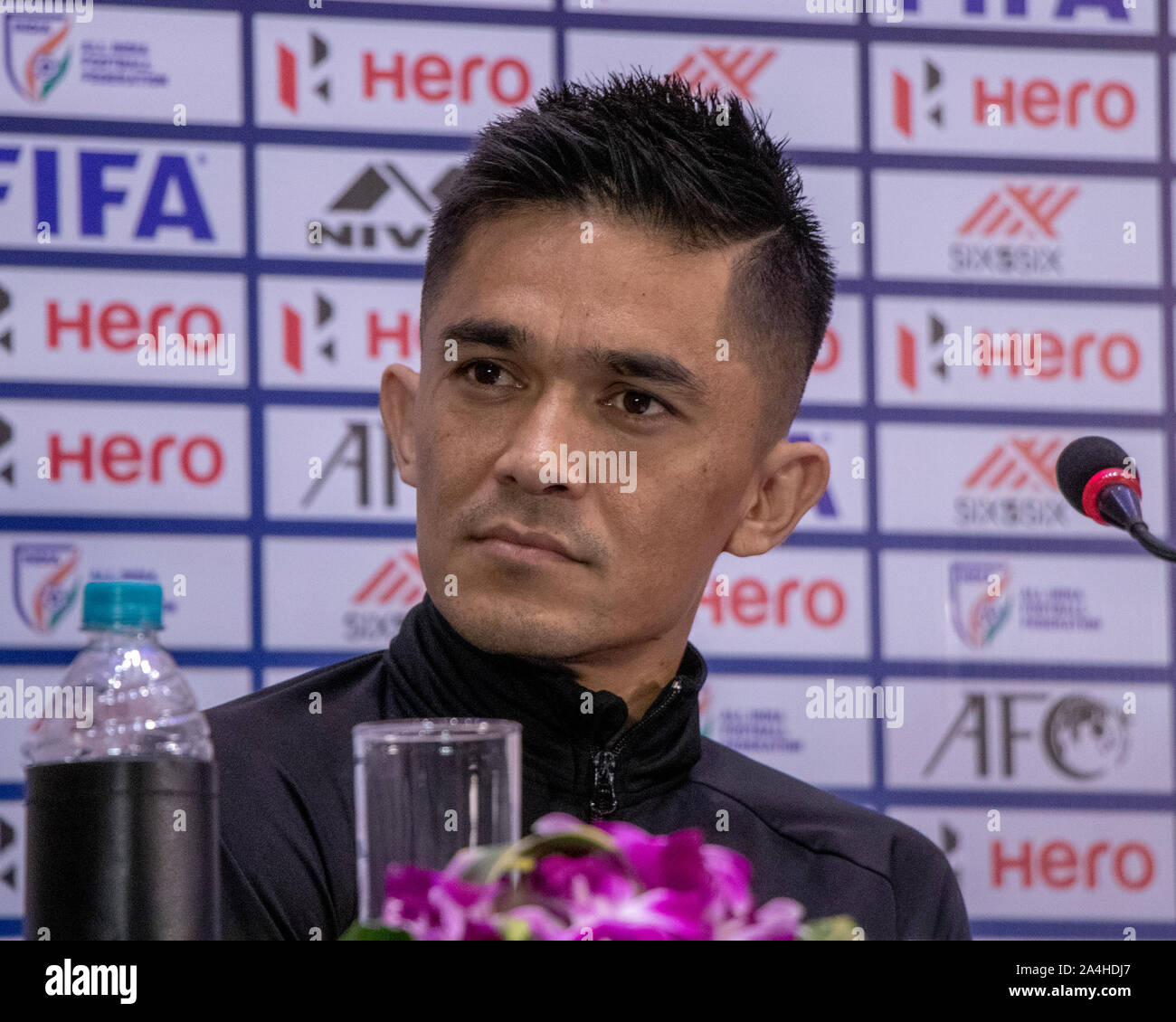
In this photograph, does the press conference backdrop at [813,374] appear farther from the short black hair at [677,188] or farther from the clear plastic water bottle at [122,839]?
the clear plastic water bottle at [122,839]

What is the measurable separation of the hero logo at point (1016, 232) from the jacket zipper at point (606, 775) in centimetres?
115

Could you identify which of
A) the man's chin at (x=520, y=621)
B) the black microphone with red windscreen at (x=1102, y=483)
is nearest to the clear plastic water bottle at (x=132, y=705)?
the man's chin at (x=520, y=621)

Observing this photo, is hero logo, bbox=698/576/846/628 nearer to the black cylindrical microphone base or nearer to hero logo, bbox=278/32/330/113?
hero logo, bbox=278/32/330/113

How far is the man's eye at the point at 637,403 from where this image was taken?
1.32 m

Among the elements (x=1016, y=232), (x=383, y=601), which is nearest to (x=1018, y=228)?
(x=1016, y=232)

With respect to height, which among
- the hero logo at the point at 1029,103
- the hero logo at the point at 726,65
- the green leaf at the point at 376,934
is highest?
the hero logo at the point at 726,65

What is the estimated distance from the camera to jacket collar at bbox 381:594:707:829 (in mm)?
1334

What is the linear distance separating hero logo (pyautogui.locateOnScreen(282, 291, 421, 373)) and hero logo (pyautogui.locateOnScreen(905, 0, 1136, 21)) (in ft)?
3.03

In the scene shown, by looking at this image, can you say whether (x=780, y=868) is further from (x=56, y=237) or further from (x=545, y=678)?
(x=56, y=237)

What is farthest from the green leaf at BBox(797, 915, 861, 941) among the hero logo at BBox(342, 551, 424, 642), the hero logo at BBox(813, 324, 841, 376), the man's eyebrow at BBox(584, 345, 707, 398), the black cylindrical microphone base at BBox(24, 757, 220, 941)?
the hero logo at BBox(813, 324, 841, 376)

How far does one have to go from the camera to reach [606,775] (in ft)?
4.45

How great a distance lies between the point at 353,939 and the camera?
0.65 metres

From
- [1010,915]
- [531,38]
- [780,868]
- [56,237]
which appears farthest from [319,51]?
[1010,915]

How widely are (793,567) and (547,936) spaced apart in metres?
1.63
